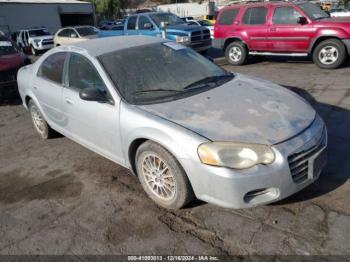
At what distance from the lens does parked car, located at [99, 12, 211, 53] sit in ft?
39.3

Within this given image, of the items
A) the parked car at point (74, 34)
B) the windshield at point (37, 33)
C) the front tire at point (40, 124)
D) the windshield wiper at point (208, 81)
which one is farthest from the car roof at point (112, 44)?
the windshield at point (37, 33)

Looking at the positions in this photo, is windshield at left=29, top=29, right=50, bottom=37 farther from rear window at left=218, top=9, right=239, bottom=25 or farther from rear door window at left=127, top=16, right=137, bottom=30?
rear window at left=218, top=9, right=239, bottom=25

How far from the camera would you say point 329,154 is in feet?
13.6

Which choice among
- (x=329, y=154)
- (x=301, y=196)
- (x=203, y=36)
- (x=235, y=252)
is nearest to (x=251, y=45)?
(x=203, y=36)

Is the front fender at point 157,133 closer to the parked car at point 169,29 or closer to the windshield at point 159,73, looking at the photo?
the windshield at point 159,73

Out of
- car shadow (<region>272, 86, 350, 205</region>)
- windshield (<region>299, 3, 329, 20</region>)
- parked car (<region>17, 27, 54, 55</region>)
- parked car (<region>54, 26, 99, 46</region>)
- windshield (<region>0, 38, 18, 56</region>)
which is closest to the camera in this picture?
car shadow (<region>272, 86, 350, 205</region>)

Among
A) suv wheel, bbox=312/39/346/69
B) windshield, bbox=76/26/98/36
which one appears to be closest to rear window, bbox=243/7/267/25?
suv wheel, bbox=312/39/346/69

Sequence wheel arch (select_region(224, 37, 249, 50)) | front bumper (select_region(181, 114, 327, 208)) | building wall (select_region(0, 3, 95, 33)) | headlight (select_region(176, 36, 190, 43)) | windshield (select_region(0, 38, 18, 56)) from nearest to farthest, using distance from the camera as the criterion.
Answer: front bumper (select_region(181, 114, 327, 208)), windshield (select_region(0, 38, 18, 56)), wheel arch (select_region(224, 37, 249, 50)), headlight (select_region(176, 36, 190, 43)), building wall (select_region(0, 3, 95, 33))

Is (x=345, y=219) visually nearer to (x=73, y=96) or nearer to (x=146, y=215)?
(x=146, y=215)

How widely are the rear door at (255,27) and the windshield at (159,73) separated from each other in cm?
654

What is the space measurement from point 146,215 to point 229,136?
1175 millimetres

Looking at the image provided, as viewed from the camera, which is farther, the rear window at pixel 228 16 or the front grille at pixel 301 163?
the rear window at pixel 228 16

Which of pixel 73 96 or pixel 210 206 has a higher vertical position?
pixel 73 96

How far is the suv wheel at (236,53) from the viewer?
1092 cm
